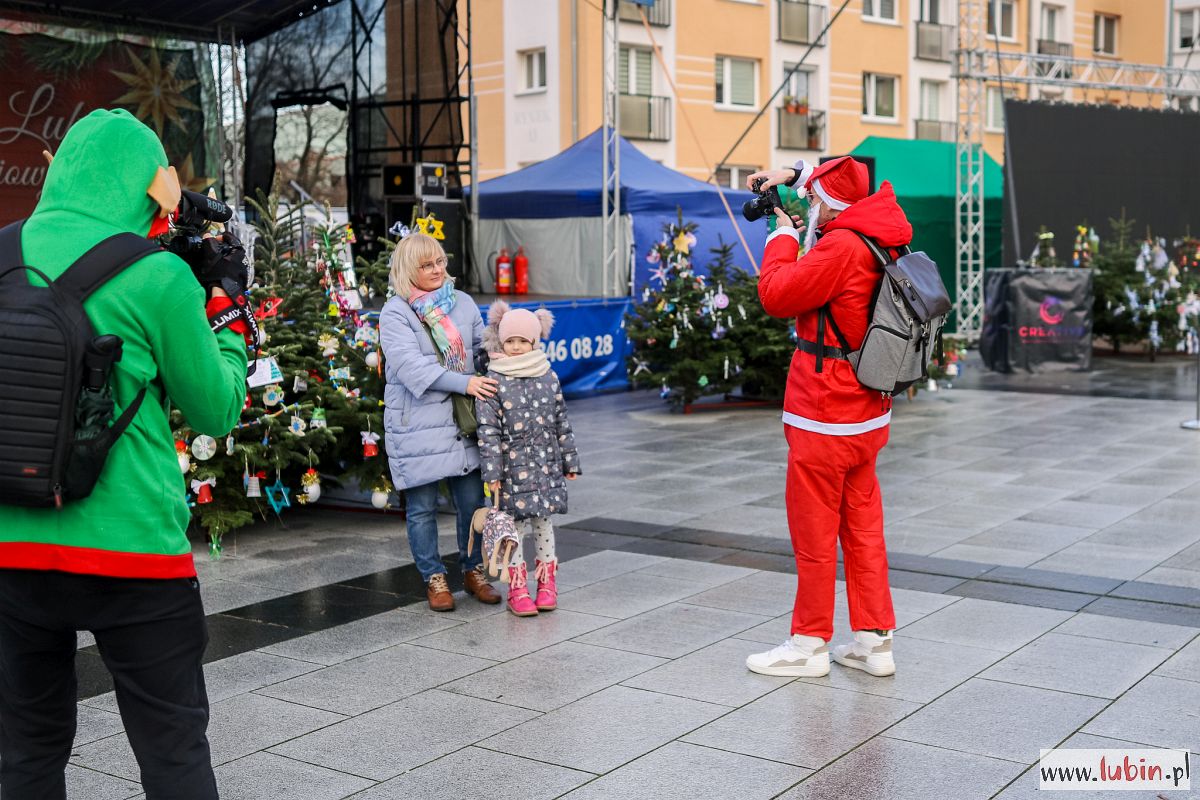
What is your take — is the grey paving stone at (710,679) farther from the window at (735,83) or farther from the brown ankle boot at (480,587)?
the window at (735,83)

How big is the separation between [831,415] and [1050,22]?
124 feet

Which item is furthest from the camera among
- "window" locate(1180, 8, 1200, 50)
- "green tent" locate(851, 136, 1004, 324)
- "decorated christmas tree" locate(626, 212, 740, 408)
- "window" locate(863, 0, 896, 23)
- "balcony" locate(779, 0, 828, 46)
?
"window" locate(1180, 8, 1200, 50)

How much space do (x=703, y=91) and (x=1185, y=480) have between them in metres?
24.1

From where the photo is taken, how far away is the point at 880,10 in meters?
35.4

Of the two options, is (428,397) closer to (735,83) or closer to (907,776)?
(907,776)

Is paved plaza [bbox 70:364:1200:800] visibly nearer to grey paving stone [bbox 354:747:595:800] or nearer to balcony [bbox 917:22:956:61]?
grey paving stone [bbox 354:747:595:800]

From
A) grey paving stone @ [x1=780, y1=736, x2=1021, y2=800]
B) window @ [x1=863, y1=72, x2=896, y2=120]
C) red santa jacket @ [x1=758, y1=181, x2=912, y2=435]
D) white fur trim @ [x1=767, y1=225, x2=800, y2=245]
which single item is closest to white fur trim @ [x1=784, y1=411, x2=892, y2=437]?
red santa jacket @ [x1=758, y1=181, x2=912, y2=435]

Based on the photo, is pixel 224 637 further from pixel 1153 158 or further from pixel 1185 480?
pixel 1153 158

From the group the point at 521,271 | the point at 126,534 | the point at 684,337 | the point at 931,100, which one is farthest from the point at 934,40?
the point at 126,534

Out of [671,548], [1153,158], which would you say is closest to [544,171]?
[1153,158]

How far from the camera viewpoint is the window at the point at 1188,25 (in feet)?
125

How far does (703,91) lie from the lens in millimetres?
31969

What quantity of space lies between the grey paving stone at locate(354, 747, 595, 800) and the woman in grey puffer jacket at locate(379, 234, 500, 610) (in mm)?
1886

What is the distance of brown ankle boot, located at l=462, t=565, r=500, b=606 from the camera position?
6.16 metres
